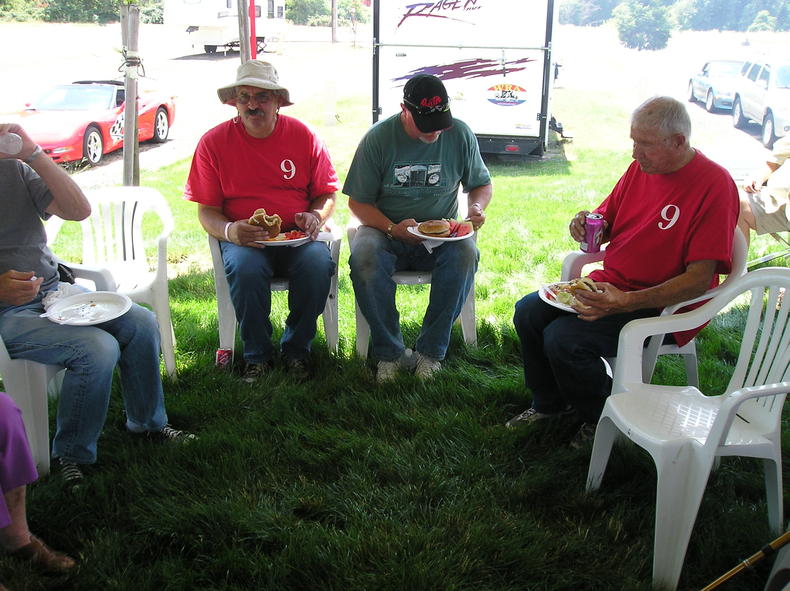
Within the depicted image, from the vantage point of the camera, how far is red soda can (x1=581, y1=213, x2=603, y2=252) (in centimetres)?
269

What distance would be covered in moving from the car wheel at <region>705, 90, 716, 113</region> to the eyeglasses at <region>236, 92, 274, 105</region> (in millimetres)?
10195

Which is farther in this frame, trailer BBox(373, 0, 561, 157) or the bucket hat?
trailer BBox(373, 0, 561, 157)

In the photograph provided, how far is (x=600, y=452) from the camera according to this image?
2309 mm

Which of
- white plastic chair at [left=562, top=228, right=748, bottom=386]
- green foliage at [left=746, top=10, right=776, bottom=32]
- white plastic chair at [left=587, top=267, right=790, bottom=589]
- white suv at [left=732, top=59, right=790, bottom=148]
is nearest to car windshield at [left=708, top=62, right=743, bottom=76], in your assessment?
white suv at [left=732, top=59, right=790, bottom=148]

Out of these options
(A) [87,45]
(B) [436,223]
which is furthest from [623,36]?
(B) [436,223]

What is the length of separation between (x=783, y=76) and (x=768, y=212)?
662 cm

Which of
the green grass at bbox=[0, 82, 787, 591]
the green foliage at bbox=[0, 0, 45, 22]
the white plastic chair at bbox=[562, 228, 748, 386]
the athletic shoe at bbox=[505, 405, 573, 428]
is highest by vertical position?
the green foliage at bbox=[0, 0, 45, 22]

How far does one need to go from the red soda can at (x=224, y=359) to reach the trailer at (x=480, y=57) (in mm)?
5250

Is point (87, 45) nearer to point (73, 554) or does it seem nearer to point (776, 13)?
point (73, 554)

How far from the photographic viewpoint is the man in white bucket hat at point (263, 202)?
122 inches

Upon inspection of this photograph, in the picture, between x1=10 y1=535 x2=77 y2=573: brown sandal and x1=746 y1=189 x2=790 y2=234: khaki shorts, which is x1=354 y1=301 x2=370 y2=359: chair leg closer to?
x1=10 y1=535 x2=77 y2=573: brown sandal

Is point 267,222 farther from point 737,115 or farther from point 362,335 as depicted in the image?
point 737,115

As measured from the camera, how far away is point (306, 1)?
480 inches

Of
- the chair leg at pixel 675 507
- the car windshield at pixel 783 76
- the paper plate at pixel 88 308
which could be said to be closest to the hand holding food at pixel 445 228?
the paper plate at pixel 88 308
